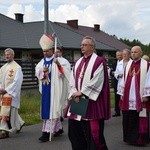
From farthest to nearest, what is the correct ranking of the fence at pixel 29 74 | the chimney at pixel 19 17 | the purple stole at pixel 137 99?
the chimney at pixel 19 17, the fence at pixel 29 74, the purple stole at pixel 137 99

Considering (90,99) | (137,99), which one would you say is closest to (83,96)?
(90,99)

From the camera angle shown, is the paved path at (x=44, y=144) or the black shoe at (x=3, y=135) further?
the black shoe at (x=3, y=135)

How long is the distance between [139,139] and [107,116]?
2045 mm

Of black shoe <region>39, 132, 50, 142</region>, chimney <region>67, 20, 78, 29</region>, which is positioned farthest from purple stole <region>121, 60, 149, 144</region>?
chimney <region>67, 20, 78, 29</region>

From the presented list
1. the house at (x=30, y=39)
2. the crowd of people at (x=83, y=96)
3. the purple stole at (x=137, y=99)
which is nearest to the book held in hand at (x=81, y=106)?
the crowd of people at (x=83, y=96)

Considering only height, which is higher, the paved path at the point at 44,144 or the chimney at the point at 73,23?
the chimney at the point at 73,23

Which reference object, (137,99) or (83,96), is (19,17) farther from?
(83,96)

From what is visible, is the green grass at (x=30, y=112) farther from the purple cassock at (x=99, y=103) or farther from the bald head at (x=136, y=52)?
the purple cassock at (x=99, y=103)

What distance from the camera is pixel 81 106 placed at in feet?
22.7

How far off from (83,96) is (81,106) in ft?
0.58

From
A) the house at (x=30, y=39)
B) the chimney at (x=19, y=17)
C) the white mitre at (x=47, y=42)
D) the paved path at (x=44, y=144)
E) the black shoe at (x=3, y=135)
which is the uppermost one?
the chimney at (x=19, y=17)

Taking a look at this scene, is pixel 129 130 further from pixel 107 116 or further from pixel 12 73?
pixel 12 73

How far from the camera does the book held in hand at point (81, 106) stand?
22.6ft

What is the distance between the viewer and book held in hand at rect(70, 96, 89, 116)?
6875 millimetres
